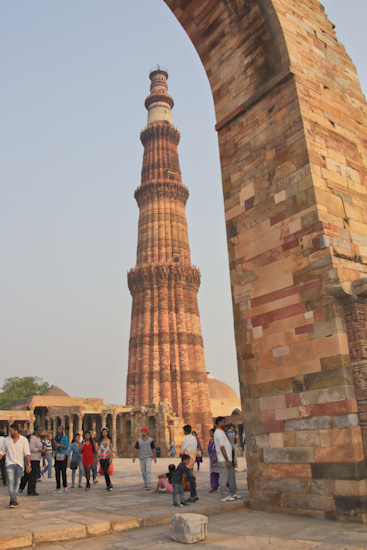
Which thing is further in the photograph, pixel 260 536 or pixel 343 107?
pixel 343 107

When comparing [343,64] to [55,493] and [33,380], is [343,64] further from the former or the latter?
[33,380]

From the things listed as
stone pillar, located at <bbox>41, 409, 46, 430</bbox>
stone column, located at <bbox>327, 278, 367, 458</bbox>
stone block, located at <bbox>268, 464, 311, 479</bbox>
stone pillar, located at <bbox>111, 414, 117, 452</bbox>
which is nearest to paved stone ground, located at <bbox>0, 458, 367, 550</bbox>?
stone block, located at <bbox>268, 464, 311, 479</bbox>

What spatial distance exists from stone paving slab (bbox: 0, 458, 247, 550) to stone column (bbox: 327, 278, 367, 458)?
6.76 ft

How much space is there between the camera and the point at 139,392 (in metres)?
29.6

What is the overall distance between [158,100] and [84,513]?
128ft

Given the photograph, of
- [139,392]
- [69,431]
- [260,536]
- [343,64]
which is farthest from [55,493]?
[139,392]

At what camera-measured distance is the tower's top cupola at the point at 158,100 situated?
38.8m

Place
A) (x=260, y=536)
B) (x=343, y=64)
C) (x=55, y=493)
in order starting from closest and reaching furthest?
(x=260, y=536)
(x=343, y=64)
(x=55, y=493)

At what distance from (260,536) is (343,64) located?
21.2 feet

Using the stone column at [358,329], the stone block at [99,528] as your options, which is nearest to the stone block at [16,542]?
the stone block at [99,528]

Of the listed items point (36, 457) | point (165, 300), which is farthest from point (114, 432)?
point (36, 457)

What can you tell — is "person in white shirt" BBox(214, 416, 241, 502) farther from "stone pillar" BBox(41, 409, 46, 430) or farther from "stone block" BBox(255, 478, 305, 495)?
"stone pillar" BBox(41, 409, 46, 430)

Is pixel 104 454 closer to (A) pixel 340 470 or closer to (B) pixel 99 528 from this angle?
(B) pixel 99 528

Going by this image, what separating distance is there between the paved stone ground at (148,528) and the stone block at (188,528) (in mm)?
64
